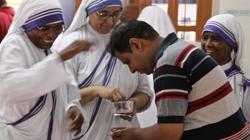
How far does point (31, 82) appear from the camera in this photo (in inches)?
59.2

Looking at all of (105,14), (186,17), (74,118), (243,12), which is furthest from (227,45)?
(186,17)

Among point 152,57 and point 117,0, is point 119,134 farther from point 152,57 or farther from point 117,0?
point 117,0

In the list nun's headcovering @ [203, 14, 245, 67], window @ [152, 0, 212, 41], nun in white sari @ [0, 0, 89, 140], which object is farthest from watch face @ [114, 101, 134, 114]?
window @ [152, 0, 212, 41]

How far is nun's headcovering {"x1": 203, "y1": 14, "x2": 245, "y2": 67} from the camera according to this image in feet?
7.57

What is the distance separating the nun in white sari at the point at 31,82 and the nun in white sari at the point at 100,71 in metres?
0.23

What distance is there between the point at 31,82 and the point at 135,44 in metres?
0.42

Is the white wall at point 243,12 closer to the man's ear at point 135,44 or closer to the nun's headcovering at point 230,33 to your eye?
the nun's headcovering at point 230,33

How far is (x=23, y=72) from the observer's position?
4.97ft

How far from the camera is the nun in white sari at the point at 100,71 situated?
200 cm

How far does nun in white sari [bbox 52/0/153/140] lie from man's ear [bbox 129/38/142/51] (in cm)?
55

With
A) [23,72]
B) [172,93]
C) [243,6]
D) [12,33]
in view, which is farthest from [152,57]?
[243,6]

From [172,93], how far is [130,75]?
2.51ft

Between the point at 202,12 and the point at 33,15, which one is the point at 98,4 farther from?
the point at 202,12

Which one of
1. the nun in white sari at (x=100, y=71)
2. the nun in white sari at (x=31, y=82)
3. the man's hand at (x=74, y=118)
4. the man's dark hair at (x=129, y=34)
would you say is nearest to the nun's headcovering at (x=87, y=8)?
the nun in white sari at (x=100, y=71)
